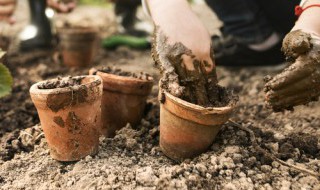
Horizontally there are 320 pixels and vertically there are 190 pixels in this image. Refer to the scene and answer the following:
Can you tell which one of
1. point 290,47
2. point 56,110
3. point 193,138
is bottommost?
point 193,138

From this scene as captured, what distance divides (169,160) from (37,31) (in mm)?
2685

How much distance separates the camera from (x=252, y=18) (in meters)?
2.97

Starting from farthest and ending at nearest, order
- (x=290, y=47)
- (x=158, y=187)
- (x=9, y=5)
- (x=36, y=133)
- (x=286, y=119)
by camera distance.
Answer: (x=9, y=5), (x=286, y=119), (x=36, y=133), (x=290, y=47), (x=158, y=187)

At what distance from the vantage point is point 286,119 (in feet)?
7.56

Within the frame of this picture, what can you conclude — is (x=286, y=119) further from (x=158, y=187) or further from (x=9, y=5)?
(x=9, y=5)

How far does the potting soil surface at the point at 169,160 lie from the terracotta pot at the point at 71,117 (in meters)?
0.06

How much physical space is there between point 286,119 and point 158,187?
1.11 m

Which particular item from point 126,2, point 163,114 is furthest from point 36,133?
point 126,2

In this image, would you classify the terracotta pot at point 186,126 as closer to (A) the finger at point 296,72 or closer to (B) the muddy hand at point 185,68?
(B) the muddy hand at point 185,68

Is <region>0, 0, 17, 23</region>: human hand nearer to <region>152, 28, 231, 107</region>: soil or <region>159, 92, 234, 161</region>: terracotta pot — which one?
<region>152, 28, 231, 107</region>: soil

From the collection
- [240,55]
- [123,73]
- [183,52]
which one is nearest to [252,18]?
[240,55]

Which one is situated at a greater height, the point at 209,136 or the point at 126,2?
the point at 126,2

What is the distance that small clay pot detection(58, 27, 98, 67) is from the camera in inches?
132

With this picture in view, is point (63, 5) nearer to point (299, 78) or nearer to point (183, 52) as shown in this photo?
point (183, 52)
